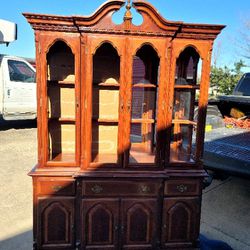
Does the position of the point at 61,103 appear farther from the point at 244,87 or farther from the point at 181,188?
the point at 244,87

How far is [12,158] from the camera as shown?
5.49m

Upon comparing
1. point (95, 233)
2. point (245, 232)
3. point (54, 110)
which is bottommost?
point (245, 232)

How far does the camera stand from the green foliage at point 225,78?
11250 mm

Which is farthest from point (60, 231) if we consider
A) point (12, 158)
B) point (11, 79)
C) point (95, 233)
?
point (11, 79)

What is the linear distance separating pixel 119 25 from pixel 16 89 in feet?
19.4

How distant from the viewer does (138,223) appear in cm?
244

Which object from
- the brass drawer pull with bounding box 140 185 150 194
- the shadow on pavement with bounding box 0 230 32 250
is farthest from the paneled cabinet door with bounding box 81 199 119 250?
the shadow on pavement with bounding box 0 230 32 250

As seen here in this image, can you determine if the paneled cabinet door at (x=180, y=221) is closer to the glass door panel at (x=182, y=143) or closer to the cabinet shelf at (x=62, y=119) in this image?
the glass door panel at (x=182, y=143)

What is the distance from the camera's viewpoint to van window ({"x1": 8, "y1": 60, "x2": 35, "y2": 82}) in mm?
7208

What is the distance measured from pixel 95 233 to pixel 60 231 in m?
0.31

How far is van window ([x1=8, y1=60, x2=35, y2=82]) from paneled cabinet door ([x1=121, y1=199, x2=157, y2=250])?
6.04m

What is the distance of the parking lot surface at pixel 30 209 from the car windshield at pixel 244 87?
197 centimetres

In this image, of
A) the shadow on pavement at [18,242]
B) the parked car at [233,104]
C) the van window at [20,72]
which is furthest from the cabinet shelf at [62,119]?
the van window at [20,72]

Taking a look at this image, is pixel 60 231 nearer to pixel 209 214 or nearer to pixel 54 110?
pixel 54 110
